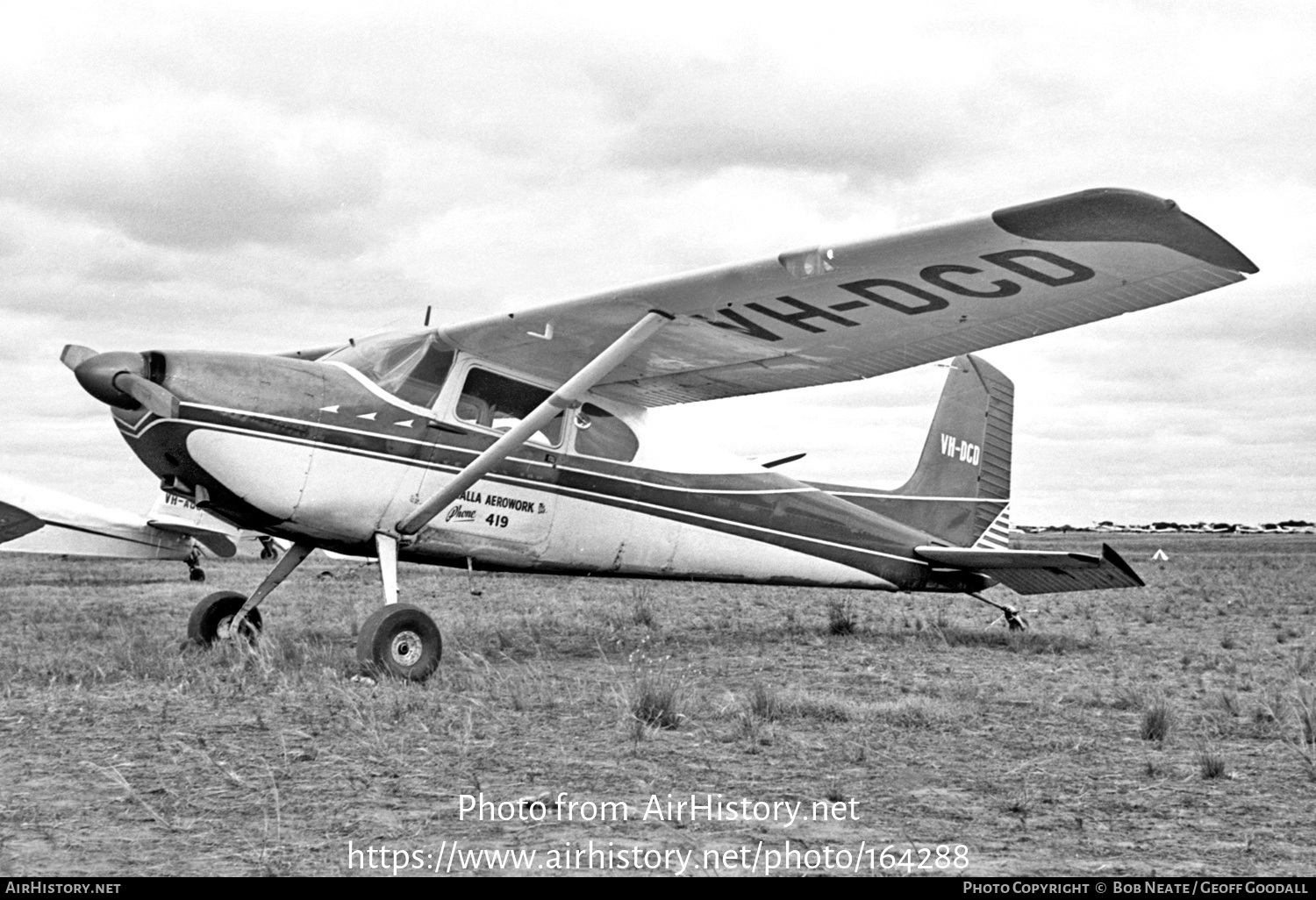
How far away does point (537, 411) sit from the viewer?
762 centimetres

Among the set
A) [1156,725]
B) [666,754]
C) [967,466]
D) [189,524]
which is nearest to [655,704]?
[666,754]

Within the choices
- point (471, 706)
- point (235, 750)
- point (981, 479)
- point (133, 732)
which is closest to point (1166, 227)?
point (471, 706)

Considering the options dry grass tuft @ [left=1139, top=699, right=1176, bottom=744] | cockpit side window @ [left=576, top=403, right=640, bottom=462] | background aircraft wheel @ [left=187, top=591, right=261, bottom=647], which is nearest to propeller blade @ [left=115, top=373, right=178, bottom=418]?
background aircraft wheel @ [left=187, top=591, right=261, bottom=647]

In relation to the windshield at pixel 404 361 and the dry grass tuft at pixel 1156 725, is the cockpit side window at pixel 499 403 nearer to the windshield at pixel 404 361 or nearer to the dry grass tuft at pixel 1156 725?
the windshield at pixel 404 361

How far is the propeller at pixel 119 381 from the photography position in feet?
22.4

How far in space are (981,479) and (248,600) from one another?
7508mm

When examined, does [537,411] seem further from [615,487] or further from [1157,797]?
[1157,797]

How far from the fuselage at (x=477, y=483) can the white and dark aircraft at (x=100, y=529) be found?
12.5 m

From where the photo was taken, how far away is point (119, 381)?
22.4 feet

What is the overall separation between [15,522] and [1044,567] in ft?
56.1

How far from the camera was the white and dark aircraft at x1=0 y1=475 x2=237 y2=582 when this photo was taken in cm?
1989

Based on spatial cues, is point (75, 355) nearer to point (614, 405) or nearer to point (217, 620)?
point (217, 620)

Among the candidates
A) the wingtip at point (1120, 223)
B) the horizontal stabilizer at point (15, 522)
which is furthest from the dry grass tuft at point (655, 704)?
the horizontal stabilizer at point (15, 522)
